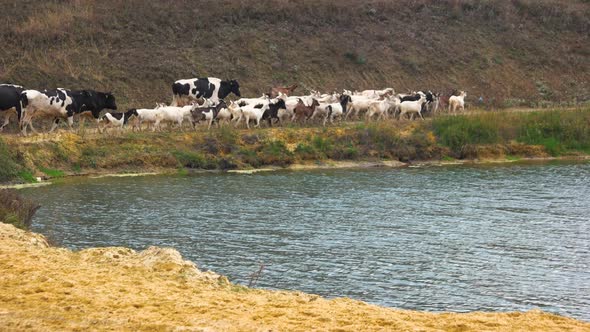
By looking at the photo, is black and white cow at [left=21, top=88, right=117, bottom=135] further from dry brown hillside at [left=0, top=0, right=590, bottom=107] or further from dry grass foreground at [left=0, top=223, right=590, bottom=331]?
dry grass foreground at [left=0, top=223, right=590, bottom=331]

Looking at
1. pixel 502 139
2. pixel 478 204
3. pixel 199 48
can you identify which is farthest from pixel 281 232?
pixel 199 48

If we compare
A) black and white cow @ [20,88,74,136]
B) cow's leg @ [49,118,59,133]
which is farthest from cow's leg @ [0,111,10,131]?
cow's leg @ [49,118,59,133]

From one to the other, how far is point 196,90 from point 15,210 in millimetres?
19742

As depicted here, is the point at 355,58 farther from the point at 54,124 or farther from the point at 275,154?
the point at 54,124

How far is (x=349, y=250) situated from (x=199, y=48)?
31.0 meters

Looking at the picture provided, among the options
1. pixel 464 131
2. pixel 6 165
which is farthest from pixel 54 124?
pixel 464 131

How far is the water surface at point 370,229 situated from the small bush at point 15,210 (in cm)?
77

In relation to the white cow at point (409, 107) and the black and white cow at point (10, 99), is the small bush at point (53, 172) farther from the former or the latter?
the white cow at point (409, 107)

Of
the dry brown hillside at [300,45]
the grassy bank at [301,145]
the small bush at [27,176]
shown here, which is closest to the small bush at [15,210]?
the small bush at [27,176]

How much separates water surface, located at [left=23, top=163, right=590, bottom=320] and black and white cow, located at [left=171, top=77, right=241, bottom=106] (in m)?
6.98

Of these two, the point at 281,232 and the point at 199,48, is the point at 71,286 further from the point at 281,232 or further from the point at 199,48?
the point at 199,48

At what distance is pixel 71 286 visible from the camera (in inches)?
473

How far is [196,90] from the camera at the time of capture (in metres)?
38.8

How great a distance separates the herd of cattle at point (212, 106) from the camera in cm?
3278
